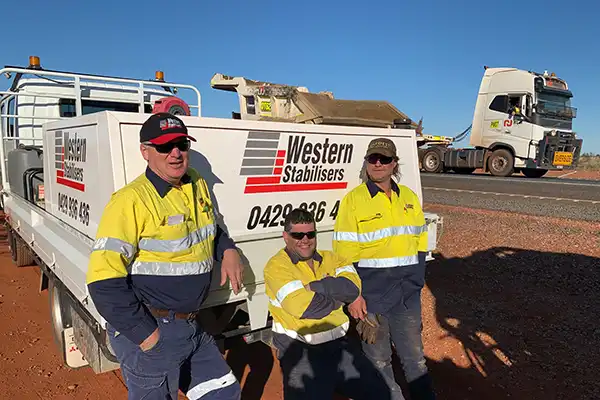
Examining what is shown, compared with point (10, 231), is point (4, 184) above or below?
above

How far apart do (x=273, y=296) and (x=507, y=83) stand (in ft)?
54.7

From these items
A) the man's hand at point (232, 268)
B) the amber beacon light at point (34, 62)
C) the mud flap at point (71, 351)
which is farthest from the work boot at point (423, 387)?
the amber beacon light at point (34, 62)

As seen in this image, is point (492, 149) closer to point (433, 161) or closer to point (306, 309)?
point (433, 161)

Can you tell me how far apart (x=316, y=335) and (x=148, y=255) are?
1127mm

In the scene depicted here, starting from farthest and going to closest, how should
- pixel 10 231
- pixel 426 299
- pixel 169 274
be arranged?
pixel 10 231 < pixel 426 299 < pixel 169 274

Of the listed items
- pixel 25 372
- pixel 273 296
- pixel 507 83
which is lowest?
pixel 25 372

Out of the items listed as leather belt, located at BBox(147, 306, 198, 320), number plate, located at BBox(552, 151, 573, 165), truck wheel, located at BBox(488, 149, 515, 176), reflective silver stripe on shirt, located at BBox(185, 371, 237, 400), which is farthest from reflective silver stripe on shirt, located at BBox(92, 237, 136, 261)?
truck wheel, located at BBox(488, 149, 515, 176)

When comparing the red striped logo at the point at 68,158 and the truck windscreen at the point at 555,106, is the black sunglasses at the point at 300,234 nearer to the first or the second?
the red striped logo at the point at 68,158

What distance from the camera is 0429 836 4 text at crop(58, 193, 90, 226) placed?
3133 millimetres

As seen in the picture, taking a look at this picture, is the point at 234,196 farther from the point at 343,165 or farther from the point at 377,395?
the point at 377,395

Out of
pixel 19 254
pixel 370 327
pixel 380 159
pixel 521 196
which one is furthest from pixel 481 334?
pixel 521 196

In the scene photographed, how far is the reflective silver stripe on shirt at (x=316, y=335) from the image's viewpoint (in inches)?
107

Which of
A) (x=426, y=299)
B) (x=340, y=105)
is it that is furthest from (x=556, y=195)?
(x=340, y=105)

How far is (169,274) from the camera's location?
2.23 metres
